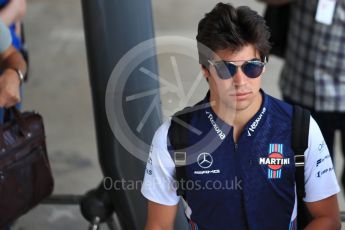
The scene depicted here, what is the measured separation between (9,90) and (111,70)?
375mm

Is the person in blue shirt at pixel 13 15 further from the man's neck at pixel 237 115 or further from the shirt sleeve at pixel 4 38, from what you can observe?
the man's neck at pixel 237 115

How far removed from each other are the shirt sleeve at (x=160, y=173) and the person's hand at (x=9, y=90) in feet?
2.40

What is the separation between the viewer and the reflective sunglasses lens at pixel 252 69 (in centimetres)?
171

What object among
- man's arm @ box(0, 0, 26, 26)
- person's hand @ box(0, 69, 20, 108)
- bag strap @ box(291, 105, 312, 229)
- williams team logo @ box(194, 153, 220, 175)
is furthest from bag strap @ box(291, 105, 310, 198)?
man's arm @ box(0, 0, 26, 26)

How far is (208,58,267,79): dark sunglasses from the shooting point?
1709mm

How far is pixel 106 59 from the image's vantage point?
2480 millimetres

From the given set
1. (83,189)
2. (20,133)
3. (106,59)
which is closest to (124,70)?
(106,59)

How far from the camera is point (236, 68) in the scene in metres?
1.71

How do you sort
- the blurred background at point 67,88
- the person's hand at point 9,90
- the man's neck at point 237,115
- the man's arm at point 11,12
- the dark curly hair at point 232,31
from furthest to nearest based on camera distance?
the blurred background at point 67,88 → the man's arm at point 11,12 → the person's hand at point 9,90 → the man's neck at point 237,115 → the dark curly hair at point 232,31

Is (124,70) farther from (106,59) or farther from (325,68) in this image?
(325,68)

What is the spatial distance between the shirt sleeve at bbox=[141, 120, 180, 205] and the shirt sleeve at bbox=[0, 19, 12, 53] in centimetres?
92

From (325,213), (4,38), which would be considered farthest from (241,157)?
(4,38)

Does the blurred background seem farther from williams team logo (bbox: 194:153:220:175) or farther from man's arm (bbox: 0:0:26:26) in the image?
man's arm (bbox: 0:0:26:26)

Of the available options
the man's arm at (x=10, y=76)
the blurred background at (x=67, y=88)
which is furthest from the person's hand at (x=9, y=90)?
the blurred background at (x=67, y=88)
